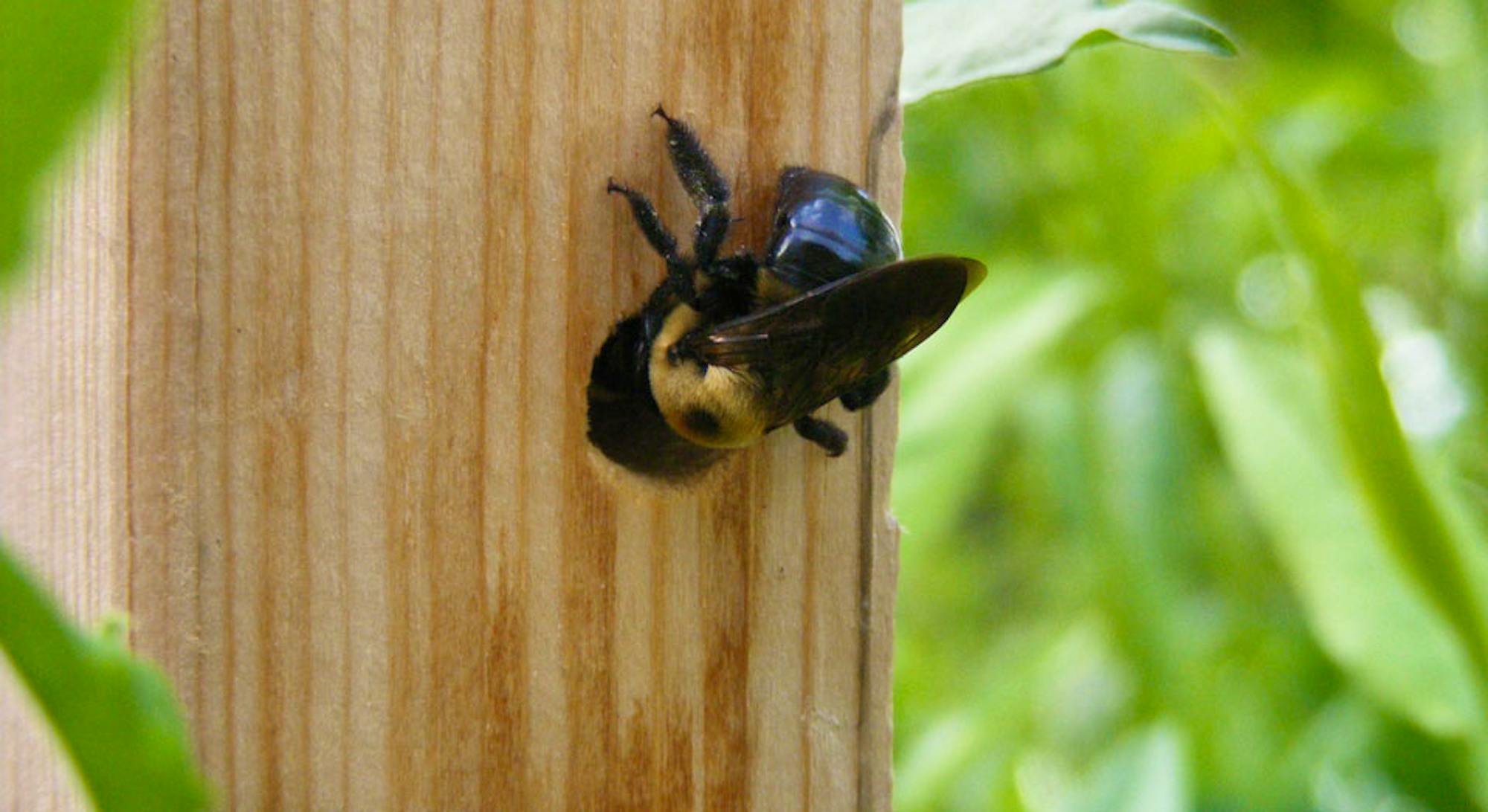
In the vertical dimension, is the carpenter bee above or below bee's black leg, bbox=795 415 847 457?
above

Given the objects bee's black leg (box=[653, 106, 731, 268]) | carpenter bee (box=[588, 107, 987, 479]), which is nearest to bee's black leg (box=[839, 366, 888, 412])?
carpenter bee (box=[588, 107, 987, 479])

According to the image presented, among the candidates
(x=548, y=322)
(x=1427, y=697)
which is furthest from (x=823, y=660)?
(x=1427, y=697)

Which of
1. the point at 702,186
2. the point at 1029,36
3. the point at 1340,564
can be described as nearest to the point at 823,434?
the point at 702,186

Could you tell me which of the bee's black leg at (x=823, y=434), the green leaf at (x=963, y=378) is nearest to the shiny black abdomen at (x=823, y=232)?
the bee's black leg at (x=823, y=434)

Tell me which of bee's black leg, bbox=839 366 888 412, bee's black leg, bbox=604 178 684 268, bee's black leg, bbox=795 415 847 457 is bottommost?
bee's black leg, bbox=795 415 847 457

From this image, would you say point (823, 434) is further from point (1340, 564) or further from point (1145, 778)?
point (1340, 564)

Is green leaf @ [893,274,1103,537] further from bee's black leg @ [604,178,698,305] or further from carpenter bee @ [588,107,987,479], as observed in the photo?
bee's black leg @ [604,178,698,305]
